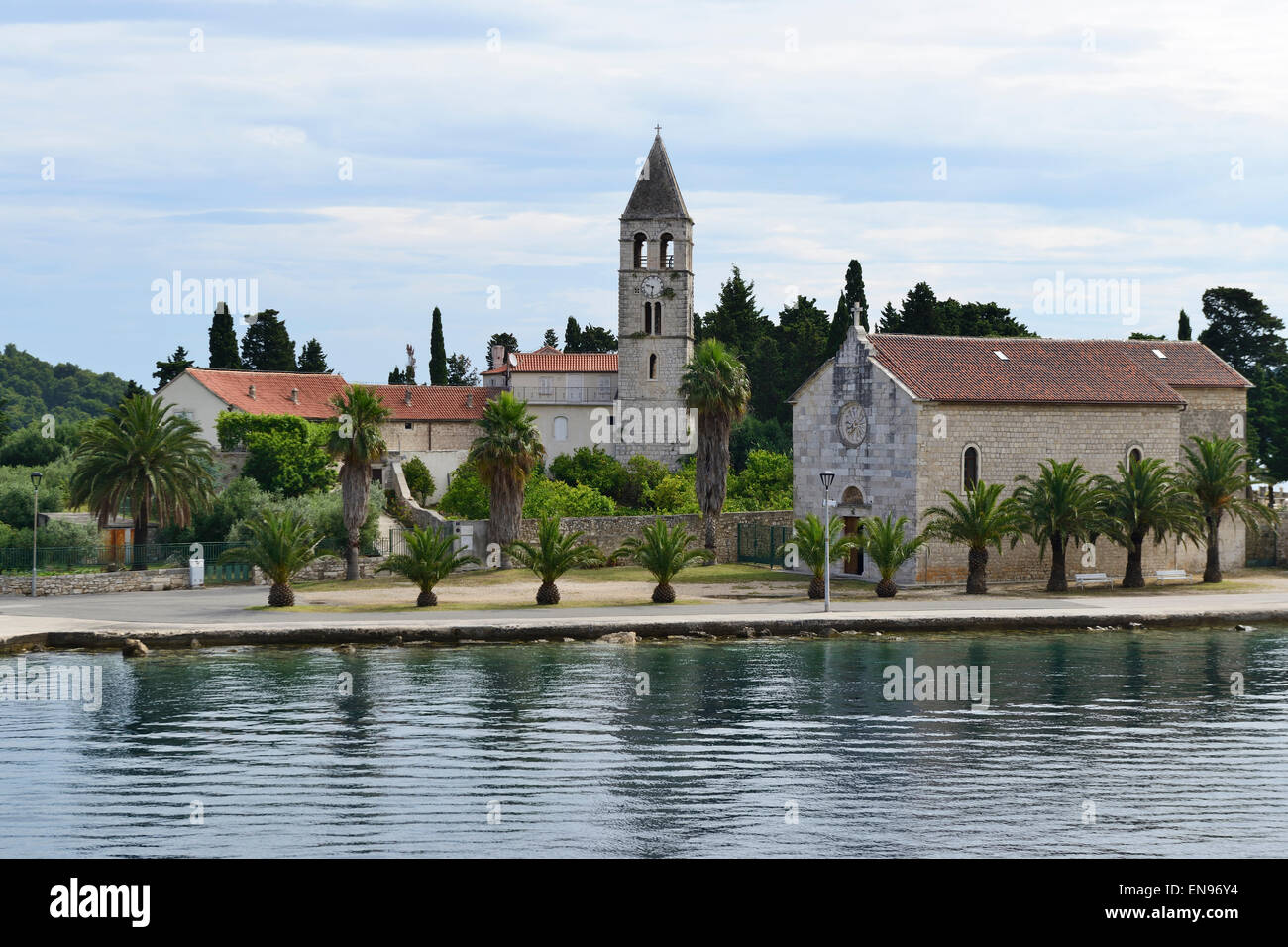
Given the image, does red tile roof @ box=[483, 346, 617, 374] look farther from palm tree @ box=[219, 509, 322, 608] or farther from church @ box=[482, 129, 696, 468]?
palm tree @ box=[219, 509, 322, 608]

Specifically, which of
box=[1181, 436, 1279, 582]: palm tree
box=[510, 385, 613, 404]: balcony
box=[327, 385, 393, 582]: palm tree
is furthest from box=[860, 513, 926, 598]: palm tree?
box=[510, 385, 613, 404]: balcony

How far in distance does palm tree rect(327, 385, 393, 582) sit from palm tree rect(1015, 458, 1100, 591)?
22.0 meters

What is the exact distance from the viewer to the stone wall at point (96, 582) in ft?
138

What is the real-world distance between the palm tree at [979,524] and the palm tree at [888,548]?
32.7 inches

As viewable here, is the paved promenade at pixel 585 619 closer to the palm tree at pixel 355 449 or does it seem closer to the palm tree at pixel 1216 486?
the palm tree at pixel 1216 486

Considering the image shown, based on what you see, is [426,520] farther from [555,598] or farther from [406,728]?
[406,728]

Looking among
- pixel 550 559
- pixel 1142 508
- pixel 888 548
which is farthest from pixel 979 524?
pixel 550 559

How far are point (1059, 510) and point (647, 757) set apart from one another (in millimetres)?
23337

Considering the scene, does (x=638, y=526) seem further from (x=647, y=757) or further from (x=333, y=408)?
(x=647, y=757)

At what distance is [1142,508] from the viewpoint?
4109cm

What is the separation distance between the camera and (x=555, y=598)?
38.8 metres

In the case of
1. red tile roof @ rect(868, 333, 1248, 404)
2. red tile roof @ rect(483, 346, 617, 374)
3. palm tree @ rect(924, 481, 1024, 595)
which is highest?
red tile roof @ rect(483, 346, 617, 374)

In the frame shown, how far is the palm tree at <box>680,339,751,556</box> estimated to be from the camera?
51.1 m

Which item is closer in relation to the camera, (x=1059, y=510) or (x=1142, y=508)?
(x=1059, y=510)
